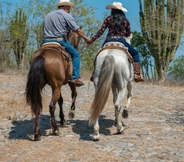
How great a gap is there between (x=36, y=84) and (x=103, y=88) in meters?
1.17

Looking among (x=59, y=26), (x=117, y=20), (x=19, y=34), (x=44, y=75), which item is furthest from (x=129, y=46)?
(x=19, y=34)

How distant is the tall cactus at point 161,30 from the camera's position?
19875 mm

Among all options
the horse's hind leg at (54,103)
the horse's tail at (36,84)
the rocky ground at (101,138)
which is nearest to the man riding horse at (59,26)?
the horse's tail at (36,84)

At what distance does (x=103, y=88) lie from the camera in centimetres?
660

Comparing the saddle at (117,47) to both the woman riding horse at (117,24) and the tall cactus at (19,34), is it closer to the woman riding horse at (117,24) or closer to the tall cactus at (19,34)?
the woman riding horse at (117,24)

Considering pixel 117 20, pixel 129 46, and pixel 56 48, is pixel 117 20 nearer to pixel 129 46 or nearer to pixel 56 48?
pixel 129 46

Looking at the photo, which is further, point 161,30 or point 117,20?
point 161,30

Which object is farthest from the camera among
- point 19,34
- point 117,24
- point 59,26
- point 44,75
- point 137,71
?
point 19,34

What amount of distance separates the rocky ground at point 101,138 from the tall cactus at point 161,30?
984 cm

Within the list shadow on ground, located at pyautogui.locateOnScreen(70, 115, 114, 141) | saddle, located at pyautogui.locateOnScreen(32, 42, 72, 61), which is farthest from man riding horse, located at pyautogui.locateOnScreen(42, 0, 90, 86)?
shadow on ground, located at pyautogui.locateOnScreen(70, 115, 114, 141)

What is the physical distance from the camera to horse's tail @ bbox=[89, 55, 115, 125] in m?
6.60

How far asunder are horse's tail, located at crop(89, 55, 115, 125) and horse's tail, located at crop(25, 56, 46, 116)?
983 millimetres

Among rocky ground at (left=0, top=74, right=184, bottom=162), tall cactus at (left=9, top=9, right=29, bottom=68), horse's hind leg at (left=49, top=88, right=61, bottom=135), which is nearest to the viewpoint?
rocky ground at (left=0, top=74, right=184, bottom=162)

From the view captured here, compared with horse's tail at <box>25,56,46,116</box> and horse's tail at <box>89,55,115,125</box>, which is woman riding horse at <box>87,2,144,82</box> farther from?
horse's tail at <box>25,56,46,116</box>
